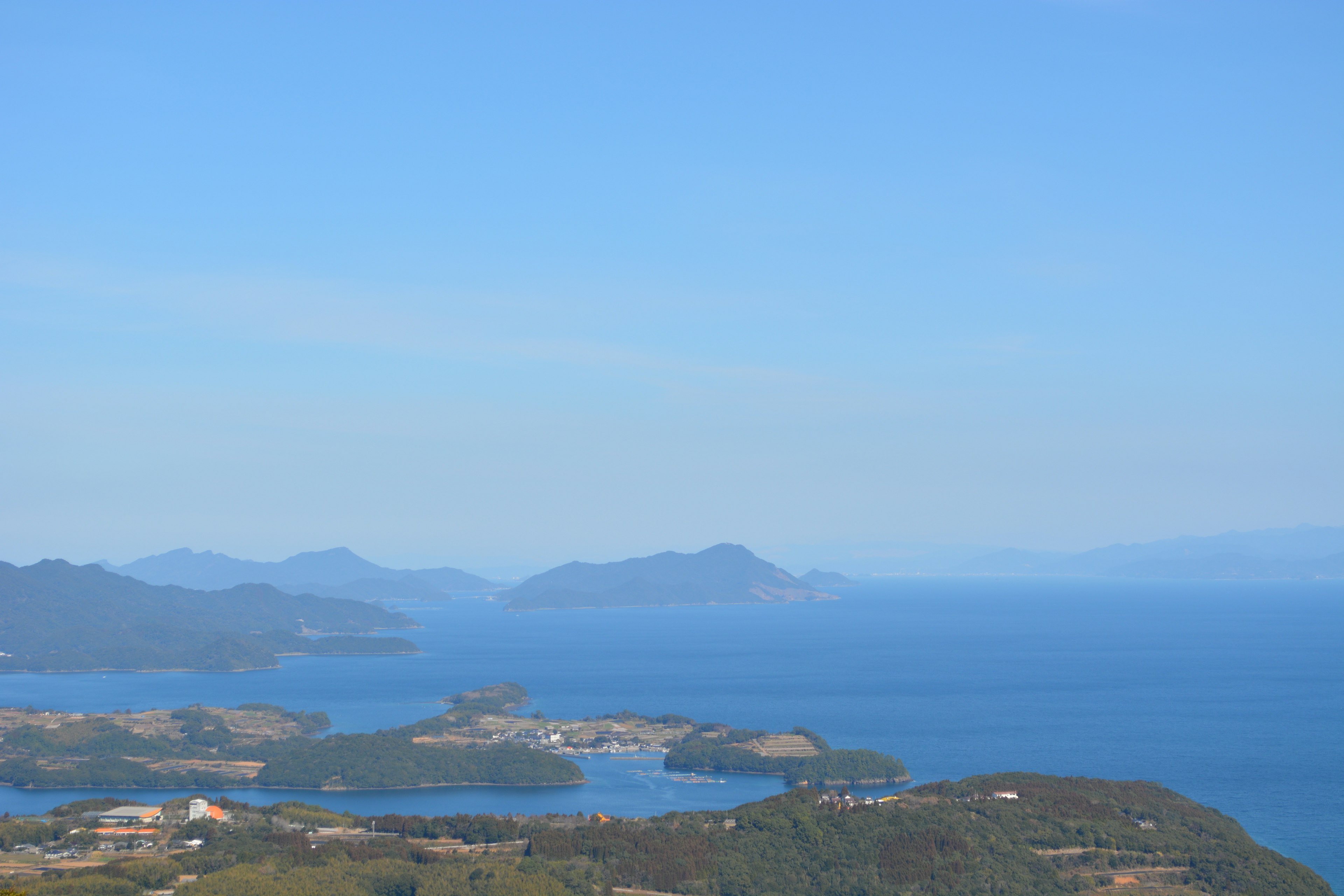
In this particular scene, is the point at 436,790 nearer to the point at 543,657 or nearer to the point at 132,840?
the point at 132,840

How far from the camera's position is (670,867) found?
45.6 meters

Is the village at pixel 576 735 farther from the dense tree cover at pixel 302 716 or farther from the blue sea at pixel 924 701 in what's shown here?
the dense tree cover at pixel 302 716

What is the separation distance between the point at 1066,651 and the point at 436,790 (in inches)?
4437

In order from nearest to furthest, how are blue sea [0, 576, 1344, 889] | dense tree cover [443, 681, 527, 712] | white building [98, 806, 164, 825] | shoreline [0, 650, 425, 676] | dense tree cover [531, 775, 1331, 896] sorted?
dense tree cover [531, 775, 1331, 896], white building [98, 806, 164, 825], blue sea [0, 576, 1344, 889], dense tree cover [443, 681, 527, 712], shoreline [0, 650, 425, 676]

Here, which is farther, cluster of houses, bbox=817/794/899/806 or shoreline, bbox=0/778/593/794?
shoreline, bbox=0/778/593/794

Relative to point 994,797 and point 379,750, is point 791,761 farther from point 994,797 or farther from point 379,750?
point 379,750

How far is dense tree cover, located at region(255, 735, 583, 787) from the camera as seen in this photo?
83438mm

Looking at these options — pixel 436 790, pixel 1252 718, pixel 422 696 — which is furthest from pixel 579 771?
pixel 1252 718

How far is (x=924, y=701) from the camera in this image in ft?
386

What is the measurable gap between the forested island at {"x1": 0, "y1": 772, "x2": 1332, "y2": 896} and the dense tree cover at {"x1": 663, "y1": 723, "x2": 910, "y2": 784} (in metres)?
21.7

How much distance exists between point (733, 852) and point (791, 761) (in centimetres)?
3660

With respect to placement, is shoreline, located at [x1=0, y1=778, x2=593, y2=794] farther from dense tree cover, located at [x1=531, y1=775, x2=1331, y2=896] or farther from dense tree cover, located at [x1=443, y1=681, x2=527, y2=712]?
dense tree cover, located at [x1=443, y1=681, x2=527, y2=712]

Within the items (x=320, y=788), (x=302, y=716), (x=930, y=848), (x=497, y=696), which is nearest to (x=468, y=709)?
(x=497, y=696)

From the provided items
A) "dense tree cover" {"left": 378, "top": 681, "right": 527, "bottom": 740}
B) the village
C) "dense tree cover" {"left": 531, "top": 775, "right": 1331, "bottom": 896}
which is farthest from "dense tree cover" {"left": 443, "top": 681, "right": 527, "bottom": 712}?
"dense tree cover" {"left": 531, "top": 775, "right": 1331, "bottom": 896}
